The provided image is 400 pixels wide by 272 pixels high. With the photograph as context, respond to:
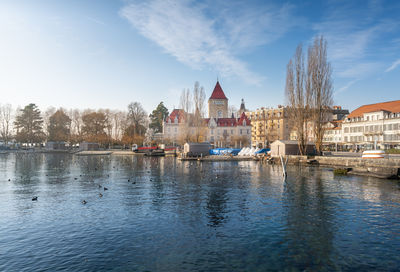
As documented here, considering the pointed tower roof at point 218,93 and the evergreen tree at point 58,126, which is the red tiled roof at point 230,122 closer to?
the pointed tower roof at point 218,93

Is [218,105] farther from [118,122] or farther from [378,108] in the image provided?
[378,108]

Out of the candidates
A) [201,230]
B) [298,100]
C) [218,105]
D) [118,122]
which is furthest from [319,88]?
[218,105]

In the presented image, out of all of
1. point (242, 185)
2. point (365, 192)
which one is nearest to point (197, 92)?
point (242, 185)

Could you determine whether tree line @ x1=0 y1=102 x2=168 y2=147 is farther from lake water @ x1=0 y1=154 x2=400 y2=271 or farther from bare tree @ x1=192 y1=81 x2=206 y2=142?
lake water @ x1=0 y1=154 x2=400 y2=271

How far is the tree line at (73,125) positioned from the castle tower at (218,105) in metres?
36.0

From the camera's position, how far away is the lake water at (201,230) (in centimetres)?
931

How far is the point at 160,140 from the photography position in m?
106

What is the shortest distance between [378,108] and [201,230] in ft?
249

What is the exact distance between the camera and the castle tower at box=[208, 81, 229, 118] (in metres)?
129

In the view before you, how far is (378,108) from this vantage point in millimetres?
72375

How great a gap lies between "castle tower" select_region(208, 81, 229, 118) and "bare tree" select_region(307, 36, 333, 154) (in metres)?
85.0

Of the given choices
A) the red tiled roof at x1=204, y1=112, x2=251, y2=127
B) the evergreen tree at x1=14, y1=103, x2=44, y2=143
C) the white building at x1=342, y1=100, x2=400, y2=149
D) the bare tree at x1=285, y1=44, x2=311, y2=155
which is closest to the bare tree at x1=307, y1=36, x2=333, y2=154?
the bare tree at x1=285, y1=44, x2=311, y2=155

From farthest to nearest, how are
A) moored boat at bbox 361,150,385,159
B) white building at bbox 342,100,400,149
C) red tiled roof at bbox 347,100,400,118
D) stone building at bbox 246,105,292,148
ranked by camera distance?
stone building at bbox 246,105,292,148
red tiled roof at bbox 347,100,400,118
white building at bbox 342,100,400,149
moored boat at bbox 361,150,385,159

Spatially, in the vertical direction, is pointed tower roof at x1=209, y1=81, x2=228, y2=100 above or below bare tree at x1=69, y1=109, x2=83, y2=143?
above
